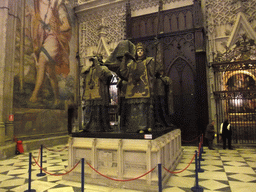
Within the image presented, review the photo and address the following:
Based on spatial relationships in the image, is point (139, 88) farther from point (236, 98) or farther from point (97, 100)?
point (236, 98)

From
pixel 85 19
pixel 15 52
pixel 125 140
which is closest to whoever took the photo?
pixel 125 140

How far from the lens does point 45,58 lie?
11.1 m

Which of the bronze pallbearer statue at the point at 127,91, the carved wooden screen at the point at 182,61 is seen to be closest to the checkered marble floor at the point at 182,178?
the bronze pallbearer statue at the point at 127,91

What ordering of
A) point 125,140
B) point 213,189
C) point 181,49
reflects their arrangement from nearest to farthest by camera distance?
1. point 213,189
2. point 125,140
3. point 181,49

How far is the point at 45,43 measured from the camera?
1124 centimetres

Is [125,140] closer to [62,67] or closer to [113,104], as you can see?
[113,104]

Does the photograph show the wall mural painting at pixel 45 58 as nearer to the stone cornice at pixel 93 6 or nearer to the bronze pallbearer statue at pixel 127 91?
the stone cornice at pixel 93 6

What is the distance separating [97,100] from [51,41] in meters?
8.11

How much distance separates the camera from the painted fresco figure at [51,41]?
34.8 ft

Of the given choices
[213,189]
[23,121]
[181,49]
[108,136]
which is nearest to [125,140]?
[108,136]

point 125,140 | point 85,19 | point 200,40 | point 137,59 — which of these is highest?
point 85,19

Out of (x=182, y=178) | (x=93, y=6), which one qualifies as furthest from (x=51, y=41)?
(x=182, y=178)

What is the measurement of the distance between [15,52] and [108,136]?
279 inches

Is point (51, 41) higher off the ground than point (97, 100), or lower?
higher
